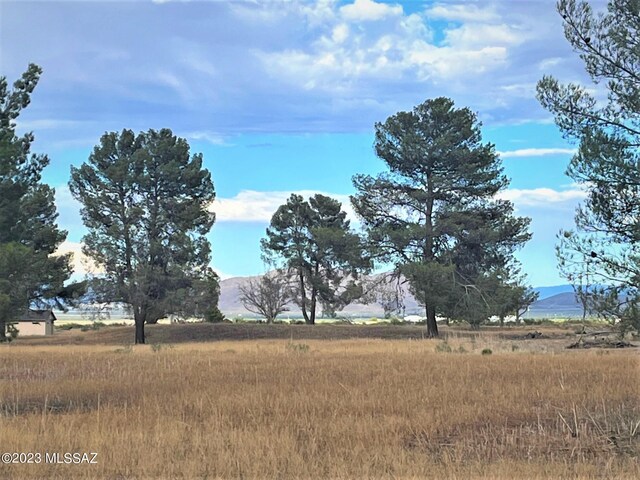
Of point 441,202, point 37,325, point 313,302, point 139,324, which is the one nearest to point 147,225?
point 139,324

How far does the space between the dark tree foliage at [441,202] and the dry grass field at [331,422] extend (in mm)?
23747

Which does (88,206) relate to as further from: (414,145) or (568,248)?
(568,248)

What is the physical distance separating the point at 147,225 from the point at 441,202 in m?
19.0

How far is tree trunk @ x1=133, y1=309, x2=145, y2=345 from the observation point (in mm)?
43066

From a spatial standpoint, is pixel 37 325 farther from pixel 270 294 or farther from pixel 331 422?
pixel 331 422

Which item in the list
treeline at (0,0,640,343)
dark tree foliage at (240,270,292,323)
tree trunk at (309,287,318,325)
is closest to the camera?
treeline at (0,0,640,343)

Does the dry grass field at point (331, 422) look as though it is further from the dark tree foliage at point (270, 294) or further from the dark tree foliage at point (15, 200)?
the dark tree foliage at point (270, 294)

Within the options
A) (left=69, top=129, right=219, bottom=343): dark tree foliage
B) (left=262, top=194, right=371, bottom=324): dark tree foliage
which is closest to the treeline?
(left=69, top=129, right=219, bottom=343): dark tree foliage

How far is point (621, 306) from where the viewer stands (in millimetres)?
11133

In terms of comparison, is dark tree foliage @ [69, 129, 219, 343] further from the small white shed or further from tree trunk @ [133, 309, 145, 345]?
the small white shed

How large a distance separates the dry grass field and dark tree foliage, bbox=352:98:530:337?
23.7 metres

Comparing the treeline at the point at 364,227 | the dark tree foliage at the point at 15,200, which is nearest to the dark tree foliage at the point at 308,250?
the treeline at the point at 364,227

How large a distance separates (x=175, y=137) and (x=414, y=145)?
16.4 m

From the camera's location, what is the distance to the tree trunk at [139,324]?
43066 millimetres
